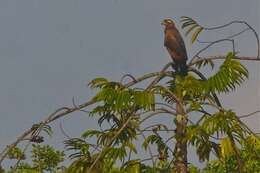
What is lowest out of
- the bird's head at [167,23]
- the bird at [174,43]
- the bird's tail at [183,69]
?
the bird's tail at [183,69]

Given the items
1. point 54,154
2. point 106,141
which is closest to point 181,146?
point 106,141

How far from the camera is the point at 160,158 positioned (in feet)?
24.5

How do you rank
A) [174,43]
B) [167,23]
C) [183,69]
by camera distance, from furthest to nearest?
[167,23], [174,43], [183,69]

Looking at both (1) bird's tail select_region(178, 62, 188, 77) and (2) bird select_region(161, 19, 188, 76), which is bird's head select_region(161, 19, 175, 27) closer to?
(2) bird select_region(161, 19, 188, 76)

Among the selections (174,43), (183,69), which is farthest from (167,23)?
(183,69)

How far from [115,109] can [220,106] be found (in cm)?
122

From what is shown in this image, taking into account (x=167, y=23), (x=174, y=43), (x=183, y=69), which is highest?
(x=167, y=23)

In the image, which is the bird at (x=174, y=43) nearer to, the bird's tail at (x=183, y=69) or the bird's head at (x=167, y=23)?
the bird's head at (x=167, y=23)

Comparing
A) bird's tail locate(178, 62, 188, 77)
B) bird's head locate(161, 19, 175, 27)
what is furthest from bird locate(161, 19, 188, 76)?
bird's tail locate(178, 62, 188, 77)

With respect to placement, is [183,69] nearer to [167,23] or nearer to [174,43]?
[174,43]

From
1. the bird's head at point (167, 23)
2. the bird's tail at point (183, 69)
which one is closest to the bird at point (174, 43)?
the bird's head at point (167, 23)

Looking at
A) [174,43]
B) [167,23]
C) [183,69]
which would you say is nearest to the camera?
[183,69]

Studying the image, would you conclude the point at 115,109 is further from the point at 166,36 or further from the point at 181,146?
the point at 166,36

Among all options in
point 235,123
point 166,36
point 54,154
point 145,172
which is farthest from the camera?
point 54,154
